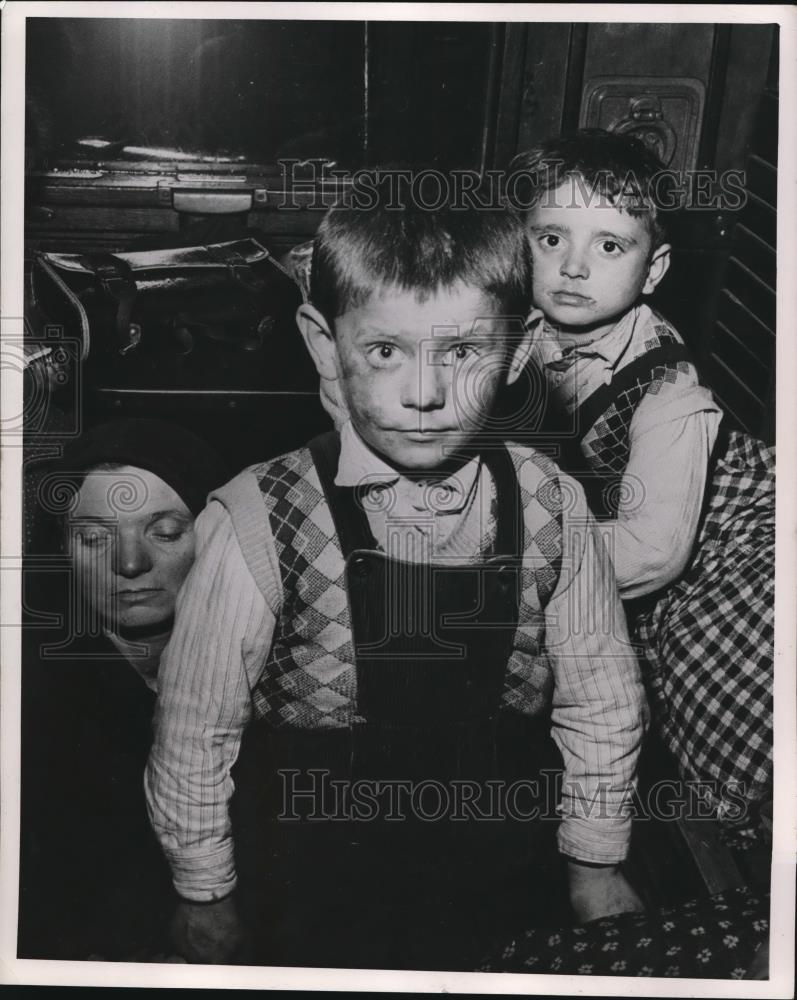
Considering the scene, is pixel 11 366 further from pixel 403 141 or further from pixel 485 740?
pixel 485 740

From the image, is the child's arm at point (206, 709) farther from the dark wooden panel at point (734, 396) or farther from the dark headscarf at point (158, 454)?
the dark wooden panel at point (734, 396)

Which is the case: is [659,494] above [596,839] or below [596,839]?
above

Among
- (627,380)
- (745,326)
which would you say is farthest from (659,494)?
(745,326)

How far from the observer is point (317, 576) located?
1.49 metres

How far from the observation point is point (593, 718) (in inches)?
60.3

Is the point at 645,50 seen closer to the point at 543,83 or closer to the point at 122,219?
the point at 543,83

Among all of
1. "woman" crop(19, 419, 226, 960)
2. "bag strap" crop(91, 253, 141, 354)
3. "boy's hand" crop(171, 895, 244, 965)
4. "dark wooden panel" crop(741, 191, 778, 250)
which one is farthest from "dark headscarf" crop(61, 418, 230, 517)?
"dark wooden panel" crop(741, 191, 778, 250)

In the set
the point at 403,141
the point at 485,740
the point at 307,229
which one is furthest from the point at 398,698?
the point at 403,141

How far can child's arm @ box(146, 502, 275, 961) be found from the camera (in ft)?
4.92

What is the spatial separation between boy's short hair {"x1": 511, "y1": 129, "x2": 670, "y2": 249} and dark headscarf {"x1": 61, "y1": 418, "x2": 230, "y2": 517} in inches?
22.2

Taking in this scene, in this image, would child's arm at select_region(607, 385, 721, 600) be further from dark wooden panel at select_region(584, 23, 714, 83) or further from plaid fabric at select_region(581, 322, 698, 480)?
dark wooden panel at select_region(584, 23, 714, 83)

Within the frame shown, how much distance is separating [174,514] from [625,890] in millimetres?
811

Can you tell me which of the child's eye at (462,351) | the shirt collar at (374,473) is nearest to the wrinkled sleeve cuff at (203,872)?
the shirt collar at (374,473)

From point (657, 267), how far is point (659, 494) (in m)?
0.31
